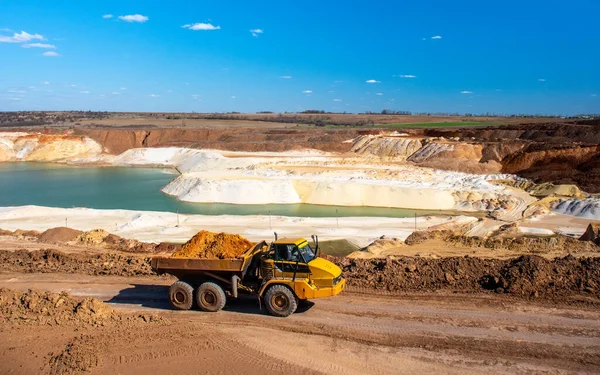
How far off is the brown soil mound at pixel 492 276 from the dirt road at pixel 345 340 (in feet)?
2.16

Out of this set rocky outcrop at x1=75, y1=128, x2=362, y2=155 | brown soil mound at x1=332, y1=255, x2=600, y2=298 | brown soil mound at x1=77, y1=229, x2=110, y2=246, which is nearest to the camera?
brown soil mound at x1=332, y1=255, x2=600, y2=298

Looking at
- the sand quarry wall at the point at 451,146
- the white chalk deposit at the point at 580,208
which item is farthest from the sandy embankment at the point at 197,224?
the sand quarry wall at the point at 451,146

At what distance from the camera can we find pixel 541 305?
426 inches

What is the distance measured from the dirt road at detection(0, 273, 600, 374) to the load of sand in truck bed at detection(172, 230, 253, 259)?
4.22 ft

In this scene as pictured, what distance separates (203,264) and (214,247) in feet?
2.42

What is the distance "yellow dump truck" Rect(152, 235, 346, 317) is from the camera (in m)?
10.2

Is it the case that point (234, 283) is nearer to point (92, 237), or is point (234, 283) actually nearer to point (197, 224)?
point (92, 237)

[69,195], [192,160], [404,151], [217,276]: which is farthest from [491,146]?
[217,276]

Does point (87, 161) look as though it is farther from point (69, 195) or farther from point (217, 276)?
point (217, 276)

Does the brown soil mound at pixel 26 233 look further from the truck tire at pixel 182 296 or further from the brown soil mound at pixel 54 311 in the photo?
the truck tire at pixel 182 296

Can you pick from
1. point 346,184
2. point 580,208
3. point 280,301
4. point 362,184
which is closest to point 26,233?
point 280,301

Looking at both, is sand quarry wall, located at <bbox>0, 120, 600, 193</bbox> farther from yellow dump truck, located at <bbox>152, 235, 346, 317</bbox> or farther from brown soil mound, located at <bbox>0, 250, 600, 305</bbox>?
yellow dump truck, located at <bbox>152, 235, 346, 317</bbox>

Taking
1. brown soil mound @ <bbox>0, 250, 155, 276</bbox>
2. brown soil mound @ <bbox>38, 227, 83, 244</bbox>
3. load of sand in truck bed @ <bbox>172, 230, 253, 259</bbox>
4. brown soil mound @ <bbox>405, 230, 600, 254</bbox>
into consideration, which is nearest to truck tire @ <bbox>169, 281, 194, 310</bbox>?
load of sand in truck bed @ <bbox>172, 230, 253, 259</bbox>

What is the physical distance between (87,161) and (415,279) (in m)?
60.4
